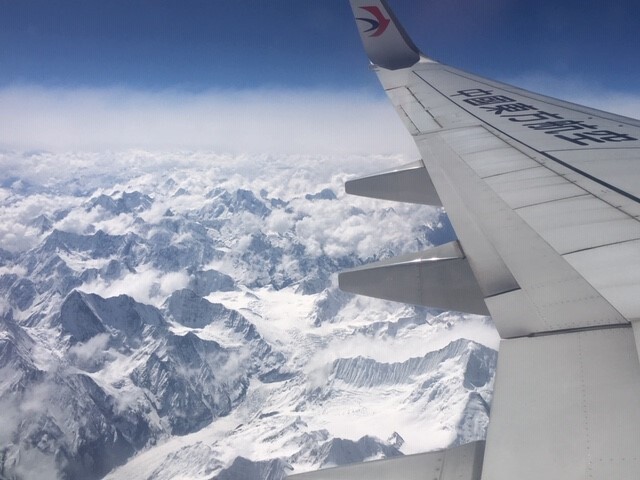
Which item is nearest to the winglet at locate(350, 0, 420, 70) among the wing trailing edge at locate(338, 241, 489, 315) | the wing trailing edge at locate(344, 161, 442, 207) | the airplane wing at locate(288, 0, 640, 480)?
the airplane wing at locate(288, 0, 640, 480)

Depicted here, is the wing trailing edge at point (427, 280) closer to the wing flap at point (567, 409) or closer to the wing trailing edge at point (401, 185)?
the wing flap at point (567, 409)

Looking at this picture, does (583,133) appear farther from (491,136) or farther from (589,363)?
(589,363)

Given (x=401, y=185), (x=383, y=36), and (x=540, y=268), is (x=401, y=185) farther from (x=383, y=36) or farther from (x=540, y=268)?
(x=383, y=36)

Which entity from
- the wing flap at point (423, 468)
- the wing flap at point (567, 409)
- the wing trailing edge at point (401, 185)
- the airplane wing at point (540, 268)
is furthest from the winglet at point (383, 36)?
the wing flap at point (423, 468)

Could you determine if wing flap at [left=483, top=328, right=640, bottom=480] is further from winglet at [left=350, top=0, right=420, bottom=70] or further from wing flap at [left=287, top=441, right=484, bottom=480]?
winglet at [left=350, top=0, right=420, bottom=70]

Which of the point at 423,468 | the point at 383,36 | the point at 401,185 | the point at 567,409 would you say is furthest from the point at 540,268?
the point at 383,36
